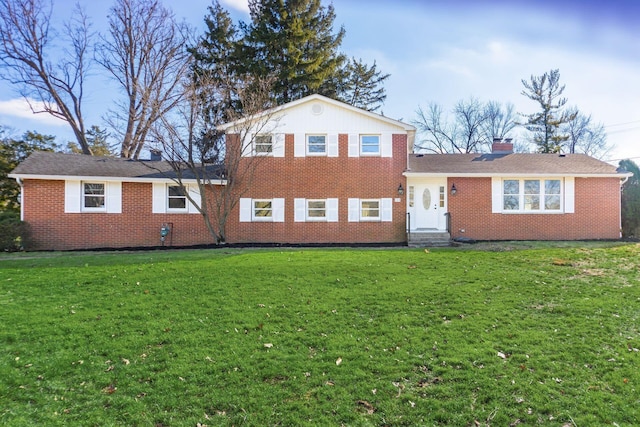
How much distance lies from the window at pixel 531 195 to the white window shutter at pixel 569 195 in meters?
0.23

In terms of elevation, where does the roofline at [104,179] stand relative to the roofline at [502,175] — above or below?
below

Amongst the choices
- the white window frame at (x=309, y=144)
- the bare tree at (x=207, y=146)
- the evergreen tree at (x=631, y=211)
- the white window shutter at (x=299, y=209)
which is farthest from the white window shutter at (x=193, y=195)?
the evergreen tree at (x=631, y=211)

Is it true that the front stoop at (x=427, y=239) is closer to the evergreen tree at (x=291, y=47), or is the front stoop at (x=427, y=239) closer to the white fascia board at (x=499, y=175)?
the white fascia board at (x=499, y=175)

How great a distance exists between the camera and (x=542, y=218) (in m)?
16.3

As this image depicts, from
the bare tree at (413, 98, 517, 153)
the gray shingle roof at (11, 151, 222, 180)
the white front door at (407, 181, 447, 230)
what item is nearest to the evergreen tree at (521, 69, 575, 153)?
the bare tree at (413, 98, 517, 153)

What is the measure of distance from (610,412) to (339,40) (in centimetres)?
2876

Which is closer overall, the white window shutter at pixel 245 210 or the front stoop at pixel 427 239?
the front stoop at pixel 427 239

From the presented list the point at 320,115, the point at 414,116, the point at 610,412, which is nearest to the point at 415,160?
the point at 320,115

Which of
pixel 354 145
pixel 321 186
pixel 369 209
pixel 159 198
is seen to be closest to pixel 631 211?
pixel 369 209

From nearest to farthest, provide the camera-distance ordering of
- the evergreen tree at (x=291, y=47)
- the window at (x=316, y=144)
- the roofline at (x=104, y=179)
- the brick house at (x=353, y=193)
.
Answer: the roofline at (x=104, y=179) < the brick house at (x=353, y=193) < the window at (x=316, y=144) < the evergreen tree at (x=291, y=47)

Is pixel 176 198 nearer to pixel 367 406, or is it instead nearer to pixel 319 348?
pixel 319 348

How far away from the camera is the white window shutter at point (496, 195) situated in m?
16.4

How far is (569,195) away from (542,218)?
1.58 meters

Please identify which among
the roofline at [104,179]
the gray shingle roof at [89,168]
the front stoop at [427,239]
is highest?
the gray shingle roof at [89,168]
